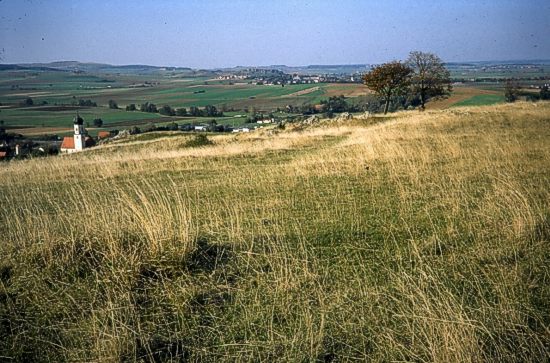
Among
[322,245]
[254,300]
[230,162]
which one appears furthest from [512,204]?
[230,162]

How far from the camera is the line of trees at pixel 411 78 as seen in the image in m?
41.8

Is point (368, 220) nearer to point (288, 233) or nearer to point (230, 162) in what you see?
point (288, 233)

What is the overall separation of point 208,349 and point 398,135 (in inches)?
639

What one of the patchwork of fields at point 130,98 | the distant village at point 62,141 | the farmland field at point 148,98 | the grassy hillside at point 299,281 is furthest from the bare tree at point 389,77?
the grassy hillside at point 299,281

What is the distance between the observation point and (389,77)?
41.7m

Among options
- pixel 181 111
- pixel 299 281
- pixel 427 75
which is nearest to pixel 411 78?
pixel 427 75

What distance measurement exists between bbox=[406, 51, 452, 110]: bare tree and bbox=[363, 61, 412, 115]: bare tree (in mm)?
1352

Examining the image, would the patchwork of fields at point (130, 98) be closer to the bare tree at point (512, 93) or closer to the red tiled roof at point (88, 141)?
the bare tree at point (512, 93)

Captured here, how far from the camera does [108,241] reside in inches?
216

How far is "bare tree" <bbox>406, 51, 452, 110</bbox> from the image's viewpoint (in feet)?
141

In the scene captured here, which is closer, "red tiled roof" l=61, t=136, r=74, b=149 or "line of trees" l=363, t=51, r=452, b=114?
"line of trees" l=363, t=51, r=452, b=114

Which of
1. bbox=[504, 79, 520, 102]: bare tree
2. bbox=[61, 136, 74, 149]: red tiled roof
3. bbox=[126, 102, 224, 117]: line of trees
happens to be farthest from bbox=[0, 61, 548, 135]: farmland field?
bbox=[61, 136, 74, 149]: red tiled roof

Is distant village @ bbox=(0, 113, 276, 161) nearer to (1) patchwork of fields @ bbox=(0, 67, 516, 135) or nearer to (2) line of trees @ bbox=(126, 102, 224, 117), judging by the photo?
(1) patchwork of fields @ bbox=(0, 67, 516, 135)

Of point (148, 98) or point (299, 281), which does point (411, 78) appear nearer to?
point (299, 281)
